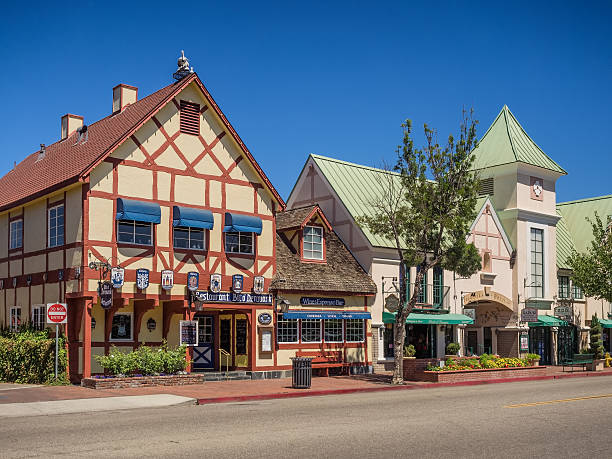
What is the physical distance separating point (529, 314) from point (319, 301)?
1395cm

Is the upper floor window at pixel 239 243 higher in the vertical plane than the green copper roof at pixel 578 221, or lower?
lower

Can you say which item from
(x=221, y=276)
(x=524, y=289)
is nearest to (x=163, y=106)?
(x=221, y=276)

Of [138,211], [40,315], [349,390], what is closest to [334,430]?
[349,390]

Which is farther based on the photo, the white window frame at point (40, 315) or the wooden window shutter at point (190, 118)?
the wooden window shutter at point (190, 118)

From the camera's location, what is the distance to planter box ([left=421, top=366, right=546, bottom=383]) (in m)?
27.0

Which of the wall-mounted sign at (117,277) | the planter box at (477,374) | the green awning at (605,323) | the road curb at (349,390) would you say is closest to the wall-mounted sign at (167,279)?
the wall-mounted sign at (117,277)

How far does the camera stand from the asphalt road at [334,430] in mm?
11180

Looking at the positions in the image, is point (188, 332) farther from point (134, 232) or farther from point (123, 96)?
point (123, 96)

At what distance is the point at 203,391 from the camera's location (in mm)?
22031

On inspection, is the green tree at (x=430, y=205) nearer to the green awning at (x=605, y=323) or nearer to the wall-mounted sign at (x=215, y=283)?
the wall-mounted sign at (x=215, y=283)

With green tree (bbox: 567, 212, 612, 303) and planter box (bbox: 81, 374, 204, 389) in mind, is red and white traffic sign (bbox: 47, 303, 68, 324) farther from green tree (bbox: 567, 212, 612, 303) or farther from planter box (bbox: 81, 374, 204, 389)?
green tree (bbox: 567, 212, 612, 303)

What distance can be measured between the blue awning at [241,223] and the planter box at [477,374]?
8150 millimetres

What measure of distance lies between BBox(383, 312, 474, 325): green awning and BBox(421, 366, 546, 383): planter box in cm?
534

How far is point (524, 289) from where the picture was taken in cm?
4094
